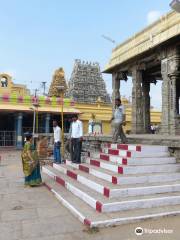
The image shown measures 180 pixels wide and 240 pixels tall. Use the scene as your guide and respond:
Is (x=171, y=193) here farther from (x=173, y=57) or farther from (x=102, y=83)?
(x=102, y=83)

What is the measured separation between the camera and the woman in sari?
8.16 metres

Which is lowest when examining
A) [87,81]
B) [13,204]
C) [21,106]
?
[13,204]

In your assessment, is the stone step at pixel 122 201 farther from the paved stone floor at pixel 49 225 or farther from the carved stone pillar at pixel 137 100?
the carved stone pillar at pixel 137 100

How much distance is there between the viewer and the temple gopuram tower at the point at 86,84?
46.3m

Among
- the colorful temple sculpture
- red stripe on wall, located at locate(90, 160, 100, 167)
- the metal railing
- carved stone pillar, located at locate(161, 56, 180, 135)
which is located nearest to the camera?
red stripe on wall, located at locate(90, 160, 100, 167)

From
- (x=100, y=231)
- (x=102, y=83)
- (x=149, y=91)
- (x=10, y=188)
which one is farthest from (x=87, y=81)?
(x=100, y=231)

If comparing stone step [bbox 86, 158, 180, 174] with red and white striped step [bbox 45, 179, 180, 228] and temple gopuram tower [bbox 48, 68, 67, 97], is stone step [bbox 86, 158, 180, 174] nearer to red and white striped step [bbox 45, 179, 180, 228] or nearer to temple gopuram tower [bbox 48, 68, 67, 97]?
red and white striped step [bbox 45, 179, 180, 228]

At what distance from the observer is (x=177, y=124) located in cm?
1085

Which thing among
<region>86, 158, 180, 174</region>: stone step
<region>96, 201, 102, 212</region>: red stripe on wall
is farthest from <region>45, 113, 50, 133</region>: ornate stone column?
<region>96, 201, 102, 212</region>: red stripe on wall

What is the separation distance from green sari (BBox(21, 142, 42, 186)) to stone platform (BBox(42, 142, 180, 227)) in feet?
1.14

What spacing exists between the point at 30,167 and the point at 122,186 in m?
3.11

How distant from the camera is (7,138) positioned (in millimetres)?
24625

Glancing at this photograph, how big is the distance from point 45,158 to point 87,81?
34819 mm

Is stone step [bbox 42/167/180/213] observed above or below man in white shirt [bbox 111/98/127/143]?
below
